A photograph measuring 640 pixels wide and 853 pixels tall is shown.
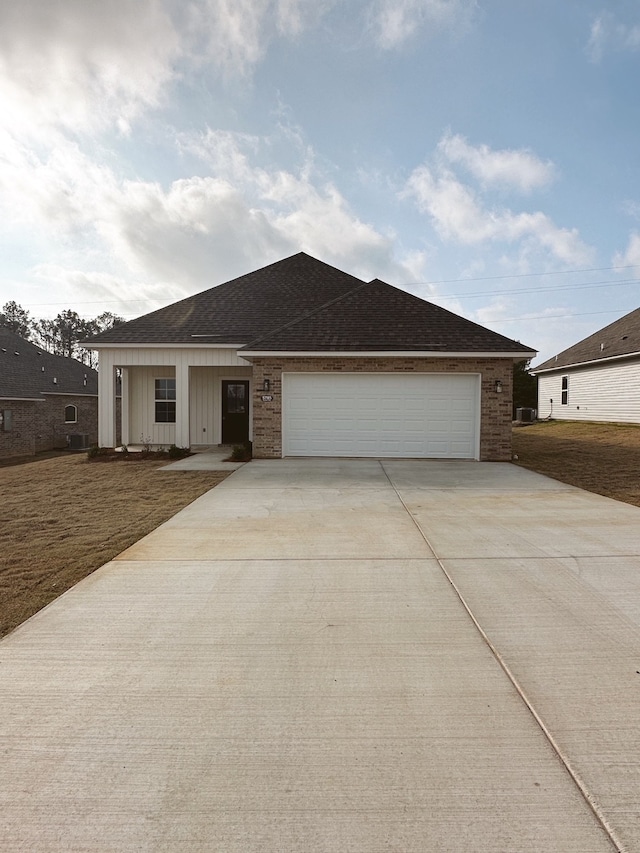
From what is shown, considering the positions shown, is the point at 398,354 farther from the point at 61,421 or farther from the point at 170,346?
the point at 61,421

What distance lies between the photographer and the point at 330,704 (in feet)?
7.68

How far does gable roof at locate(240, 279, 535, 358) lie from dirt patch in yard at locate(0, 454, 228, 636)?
434 centimetres

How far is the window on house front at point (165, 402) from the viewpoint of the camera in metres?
14.6

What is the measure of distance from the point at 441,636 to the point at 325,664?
853mm

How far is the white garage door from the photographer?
11625 mm

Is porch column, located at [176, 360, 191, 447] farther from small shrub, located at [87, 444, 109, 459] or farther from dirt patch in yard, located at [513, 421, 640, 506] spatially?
dirt patch in yard, located at [513, 421, 640, 506]

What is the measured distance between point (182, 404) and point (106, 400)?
7.72 feet

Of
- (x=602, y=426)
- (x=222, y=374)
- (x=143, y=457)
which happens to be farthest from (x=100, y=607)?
(x=602, y=426)

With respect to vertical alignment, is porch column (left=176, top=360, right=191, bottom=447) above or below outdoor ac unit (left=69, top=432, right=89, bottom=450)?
above

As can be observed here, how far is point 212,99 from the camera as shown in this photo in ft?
38.8

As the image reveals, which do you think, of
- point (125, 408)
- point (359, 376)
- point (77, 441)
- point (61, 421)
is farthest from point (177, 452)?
point (61, 421)

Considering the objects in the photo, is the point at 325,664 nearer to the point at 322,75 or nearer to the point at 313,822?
the point at 313,822

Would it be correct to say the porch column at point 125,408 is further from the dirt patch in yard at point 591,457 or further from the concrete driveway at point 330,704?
the dirt patch in yard at point 591,457

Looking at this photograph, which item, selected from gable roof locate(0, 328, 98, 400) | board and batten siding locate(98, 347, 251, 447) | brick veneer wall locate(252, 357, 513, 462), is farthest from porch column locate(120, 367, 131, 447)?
gable roof locate(0, 328, 98, 400)
